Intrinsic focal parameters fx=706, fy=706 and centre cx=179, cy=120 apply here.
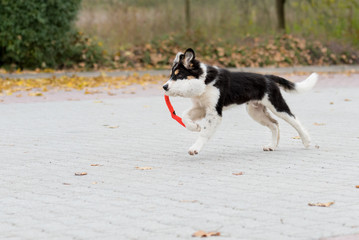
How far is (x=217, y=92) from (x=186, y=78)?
0.50m

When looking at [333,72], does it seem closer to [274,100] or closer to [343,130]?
[343,130]

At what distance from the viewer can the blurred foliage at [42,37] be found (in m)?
19.8

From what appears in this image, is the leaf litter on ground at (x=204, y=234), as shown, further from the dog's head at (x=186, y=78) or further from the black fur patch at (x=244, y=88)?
the black fur patch at (x=244, y=88)

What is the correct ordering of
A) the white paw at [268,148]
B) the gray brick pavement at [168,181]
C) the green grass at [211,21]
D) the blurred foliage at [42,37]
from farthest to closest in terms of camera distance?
the green grass at [211,21]
the blurred foliage at [42,37]
the white paw at [268,148]
the gray brick pavement at [168,181]

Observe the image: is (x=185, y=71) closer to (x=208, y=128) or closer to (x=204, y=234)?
(x=208, y=128)

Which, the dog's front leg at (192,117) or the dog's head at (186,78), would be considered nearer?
the dog's head at (186,78)

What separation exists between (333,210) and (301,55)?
66.9 feet

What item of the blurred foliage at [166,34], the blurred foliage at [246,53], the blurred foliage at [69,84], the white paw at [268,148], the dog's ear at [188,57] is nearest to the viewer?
the dog's ear at [188,57]

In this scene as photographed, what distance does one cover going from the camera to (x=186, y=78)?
7.05 meters

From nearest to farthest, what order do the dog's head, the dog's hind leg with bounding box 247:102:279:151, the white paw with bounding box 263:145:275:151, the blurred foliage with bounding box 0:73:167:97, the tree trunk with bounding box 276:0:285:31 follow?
1. the dog's head
2. the white paw with bounding box 263:145:275:151
3. the dog's hind leg with bounding box 247:102:279:151
4. the blurred foliage with bounding box 0:73:167:97
5. the tree trunk with bounding box 276:0:285:31

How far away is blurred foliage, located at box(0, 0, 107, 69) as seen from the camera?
64.8ft

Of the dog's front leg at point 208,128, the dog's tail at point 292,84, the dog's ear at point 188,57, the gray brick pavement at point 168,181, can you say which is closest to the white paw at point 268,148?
the gray brick pavement at point 168,181

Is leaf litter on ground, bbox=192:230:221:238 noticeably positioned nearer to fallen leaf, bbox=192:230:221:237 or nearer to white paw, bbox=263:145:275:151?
fallen leaf, bbox=192:230:221:237

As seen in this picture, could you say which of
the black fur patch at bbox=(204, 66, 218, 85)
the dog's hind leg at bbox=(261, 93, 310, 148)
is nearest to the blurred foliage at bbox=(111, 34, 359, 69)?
the dog's hind leg at bbox=(261, 93, 310, 148)
